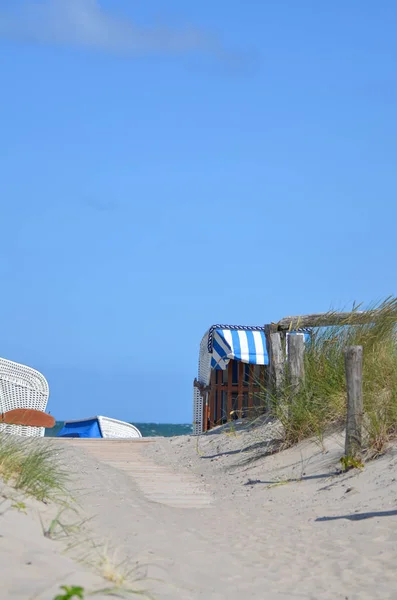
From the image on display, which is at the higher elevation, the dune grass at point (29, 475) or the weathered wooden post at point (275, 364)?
the weathered wooden post at point (275, 364)

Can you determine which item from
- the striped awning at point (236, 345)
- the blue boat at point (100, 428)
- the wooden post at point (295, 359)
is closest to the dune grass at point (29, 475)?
the wooden post at point (295, 359)

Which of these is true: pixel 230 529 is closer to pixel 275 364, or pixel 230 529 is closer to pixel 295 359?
pixel 295 359

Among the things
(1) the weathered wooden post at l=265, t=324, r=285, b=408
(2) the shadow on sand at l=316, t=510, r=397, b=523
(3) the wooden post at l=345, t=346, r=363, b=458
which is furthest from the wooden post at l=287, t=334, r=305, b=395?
(2) the shadow on sand at l=316, t=510, r=397, b=523

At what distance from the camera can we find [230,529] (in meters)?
6.26

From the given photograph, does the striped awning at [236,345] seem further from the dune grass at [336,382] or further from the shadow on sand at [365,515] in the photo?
the shadow on sand at [365,515]

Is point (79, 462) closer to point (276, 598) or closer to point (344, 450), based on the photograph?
point (344, 450)

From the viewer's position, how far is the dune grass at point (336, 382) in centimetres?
887

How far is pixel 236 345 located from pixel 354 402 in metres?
7.78

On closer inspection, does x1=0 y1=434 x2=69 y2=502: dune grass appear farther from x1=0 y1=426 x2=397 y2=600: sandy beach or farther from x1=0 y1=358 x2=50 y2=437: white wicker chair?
x1=0 y1=358 x2=50 y2=437: white wicker chair

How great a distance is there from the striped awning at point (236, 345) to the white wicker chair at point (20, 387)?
12.5 feet

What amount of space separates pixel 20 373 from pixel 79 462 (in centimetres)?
433

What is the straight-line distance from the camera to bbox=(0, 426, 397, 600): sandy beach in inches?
162

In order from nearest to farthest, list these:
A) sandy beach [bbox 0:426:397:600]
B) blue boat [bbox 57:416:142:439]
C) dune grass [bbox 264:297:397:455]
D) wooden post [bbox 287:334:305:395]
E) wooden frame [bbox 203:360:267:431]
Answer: sandy beach [bbox 0:426:397:600]
dune grass [bbox 264:297:397:455]
wooden post [bbox 287:334:305:395]
wooden frame [bbox 203:360:267:431]
blue boat [bbox 57:416:142:439]

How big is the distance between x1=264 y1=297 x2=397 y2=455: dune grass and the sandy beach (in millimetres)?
328
